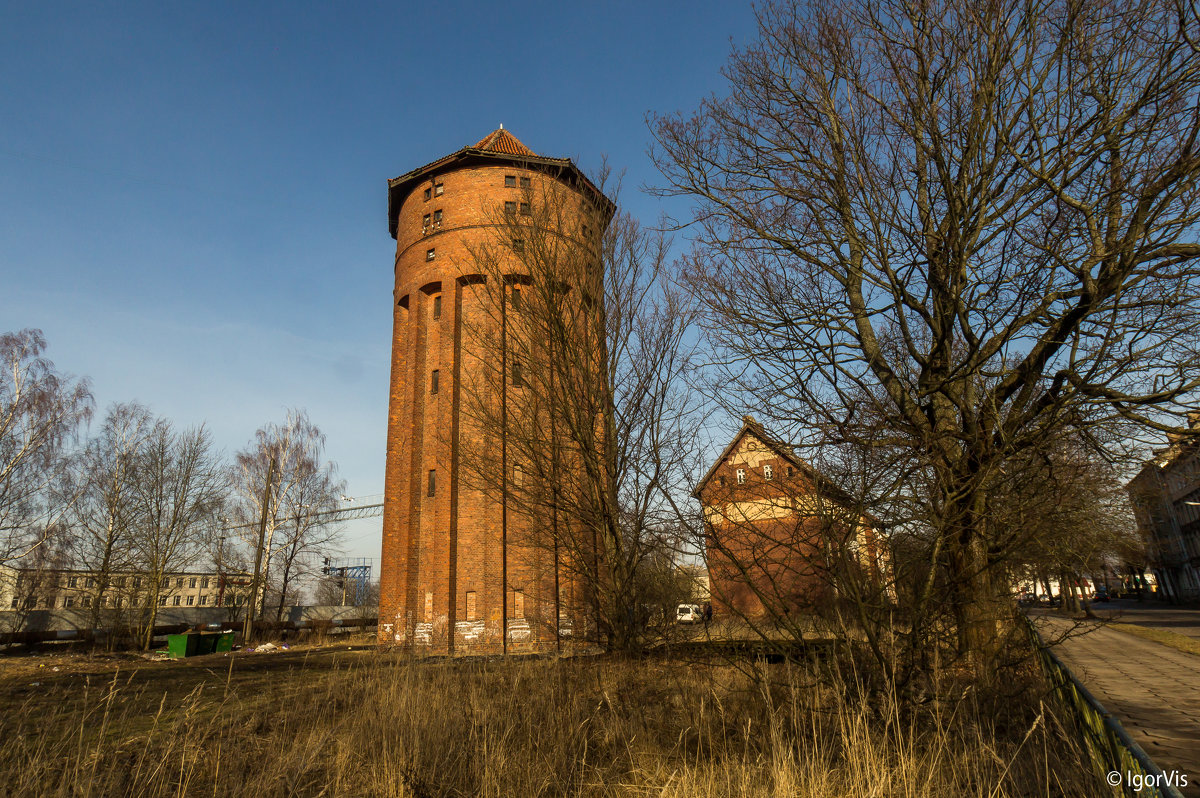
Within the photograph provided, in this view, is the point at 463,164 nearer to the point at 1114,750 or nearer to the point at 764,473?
the point at 764,473

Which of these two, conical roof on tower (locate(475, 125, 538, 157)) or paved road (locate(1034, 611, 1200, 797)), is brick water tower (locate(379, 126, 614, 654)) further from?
paved road (locate(1034, 611, 1200, 797))

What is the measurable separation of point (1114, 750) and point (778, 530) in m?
2.34

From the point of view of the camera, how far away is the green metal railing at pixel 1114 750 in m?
2.59

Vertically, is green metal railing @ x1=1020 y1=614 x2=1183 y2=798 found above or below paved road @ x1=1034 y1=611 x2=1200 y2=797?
above

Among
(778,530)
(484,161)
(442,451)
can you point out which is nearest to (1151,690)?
(778,530)

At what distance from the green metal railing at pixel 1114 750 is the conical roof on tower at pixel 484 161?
53.8 ft

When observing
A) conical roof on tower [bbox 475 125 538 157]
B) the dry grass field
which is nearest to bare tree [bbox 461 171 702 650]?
the dry grass field

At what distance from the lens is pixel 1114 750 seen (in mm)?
3275

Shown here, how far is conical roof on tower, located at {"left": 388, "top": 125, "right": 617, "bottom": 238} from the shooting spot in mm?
19469

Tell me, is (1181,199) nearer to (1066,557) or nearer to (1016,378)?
(1016,378)

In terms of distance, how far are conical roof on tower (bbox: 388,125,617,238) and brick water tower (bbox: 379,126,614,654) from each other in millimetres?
47

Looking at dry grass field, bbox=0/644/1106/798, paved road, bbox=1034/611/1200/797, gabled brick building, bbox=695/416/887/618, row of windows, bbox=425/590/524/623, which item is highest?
gabled brick building, bbox=695/416/887/618

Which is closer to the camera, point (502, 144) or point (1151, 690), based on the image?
point (1151, 690)

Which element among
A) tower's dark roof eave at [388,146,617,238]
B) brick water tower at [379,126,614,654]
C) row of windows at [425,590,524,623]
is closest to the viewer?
brick water tower at [379,126,614,654]
